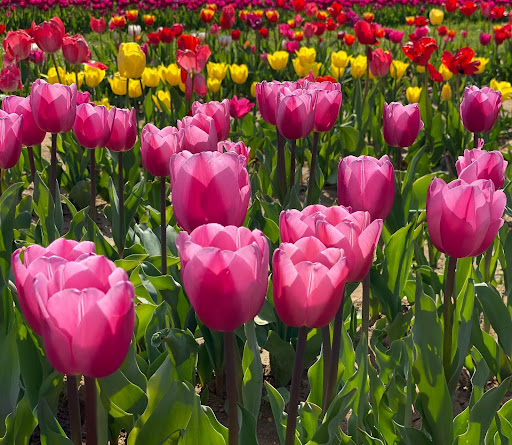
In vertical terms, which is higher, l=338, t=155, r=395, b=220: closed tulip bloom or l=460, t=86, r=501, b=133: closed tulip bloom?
l=338, t=155, r=395, b=220: closed tulip bloom

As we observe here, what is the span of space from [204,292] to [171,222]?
1.73 m

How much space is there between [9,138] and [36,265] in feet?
3.93

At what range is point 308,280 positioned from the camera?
115 cm

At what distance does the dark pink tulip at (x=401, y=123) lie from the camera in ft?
8.32

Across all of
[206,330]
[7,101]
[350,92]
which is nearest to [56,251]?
[206,330]

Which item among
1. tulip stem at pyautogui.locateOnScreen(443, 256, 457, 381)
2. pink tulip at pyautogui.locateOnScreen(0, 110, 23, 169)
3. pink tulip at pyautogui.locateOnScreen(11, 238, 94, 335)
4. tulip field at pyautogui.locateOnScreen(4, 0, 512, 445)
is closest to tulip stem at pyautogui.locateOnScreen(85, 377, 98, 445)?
tulip field at pyautogui.locateOnScreen(4, 0, 512, 445)

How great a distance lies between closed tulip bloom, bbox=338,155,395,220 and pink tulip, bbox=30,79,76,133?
1.00 m

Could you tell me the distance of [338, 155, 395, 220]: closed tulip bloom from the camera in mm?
1652

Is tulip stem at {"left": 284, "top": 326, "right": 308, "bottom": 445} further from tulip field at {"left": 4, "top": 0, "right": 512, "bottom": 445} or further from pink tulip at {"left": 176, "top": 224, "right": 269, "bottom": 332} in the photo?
pink tulip at {"left": 176, "top": 224, "right": 269, "bottom": 332}

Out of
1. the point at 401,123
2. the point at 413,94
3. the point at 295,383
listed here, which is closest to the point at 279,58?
the point at 413,94

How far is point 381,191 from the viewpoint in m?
1.66

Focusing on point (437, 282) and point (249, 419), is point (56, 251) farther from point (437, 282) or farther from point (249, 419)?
point (437, 282)

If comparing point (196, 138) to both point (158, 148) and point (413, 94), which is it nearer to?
point (158, 148)

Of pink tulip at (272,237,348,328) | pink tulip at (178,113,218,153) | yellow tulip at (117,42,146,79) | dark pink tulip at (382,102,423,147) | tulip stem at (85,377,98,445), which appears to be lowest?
yellow tulip at (117,42,146,79)
